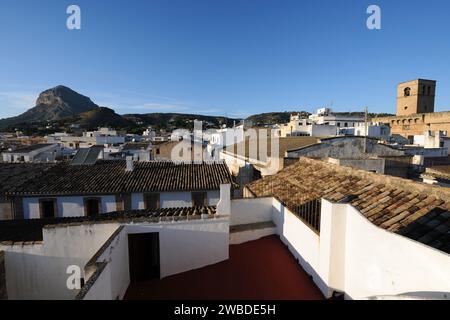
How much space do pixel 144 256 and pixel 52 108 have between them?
125 metres

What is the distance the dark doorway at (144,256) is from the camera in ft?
20.7

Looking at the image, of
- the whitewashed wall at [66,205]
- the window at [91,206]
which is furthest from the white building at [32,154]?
the window at [91,206]

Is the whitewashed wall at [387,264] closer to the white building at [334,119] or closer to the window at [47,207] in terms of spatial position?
the window at [47,207]

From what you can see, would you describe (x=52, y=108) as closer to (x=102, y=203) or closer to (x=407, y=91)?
(x=102, y=203)

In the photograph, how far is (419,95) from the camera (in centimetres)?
5006

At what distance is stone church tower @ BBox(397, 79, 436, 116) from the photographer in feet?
163

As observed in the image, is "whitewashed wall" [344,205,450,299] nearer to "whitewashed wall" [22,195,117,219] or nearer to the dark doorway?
the dark doorway

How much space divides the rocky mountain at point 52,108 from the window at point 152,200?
101755 mm

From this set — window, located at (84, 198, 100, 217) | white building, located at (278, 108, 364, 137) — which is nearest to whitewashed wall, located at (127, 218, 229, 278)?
window, located at (84, 198, 100, 217)

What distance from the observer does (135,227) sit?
621 cm

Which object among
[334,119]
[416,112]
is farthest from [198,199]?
[416,112]

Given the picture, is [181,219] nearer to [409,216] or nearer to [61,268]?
[61,268]

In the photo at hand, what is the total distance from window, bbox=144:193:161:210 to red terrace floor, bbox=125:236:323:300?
7.41 m

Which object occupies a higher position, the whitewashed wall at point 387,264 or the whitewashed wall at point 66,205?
the whitewashed wall at point 387,264
